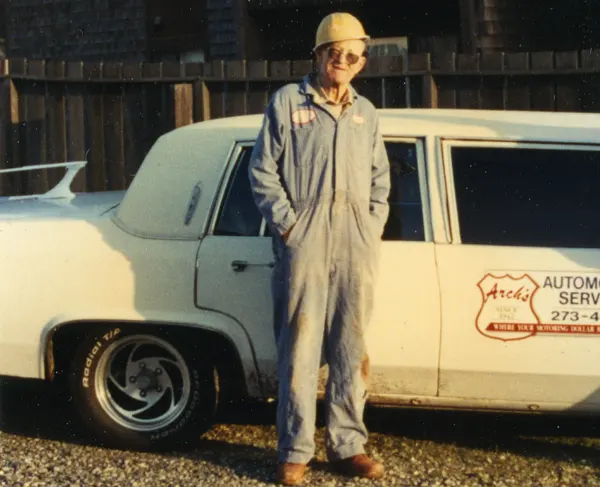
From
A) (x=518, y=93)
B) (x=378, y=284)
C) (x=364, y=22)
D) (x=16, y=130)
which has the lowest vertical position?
(x=378, y=284)

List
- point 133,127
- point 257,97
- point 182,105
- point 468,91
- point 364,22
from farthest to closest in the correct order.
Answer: point 364,22 → point 133,127 → point 257,97 → point 182,105 → point 468,91

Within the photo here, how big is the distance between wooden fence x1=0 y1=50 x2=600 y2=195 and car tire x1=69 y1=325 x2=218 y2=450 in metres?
5.44

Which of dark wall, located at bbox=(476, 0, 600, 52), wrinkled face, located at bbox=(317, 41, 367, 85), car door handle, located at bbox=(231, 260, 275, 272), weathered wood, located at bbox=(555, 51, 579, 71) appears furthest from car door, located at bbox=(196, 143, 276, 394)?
dark wall, located at bbox=(476, 0, 600, 52)

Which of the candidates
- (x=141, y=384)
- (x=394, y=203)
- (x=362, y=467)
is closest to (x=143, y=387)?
(x=141, y=384)

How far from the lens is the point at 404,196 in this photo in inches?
216

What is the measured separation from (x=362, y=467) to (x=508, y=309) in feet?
3.02

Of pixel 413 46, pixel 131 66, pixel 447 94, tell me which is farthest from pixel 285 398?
pixel 413 46

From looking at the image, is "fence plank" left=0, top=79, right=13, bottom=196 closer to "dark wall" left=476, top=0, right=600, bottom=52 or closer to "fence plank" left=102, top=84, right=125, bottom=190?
"fence plank" left=102, top=84, right=125, bottom=190

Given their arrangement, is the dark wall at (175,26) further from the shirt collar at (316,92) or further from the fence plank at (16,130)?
the shirt collar at (316,92)

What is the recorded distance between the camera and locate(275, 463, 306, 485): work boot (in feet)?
16.7

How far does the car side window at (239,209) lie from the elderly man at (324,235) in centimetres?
35

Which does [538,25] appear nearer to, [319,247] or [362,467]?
[319,247]

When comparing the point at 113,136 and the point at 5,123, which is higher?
the point at 5,123

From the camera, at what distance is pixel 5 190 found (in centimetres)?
1205
